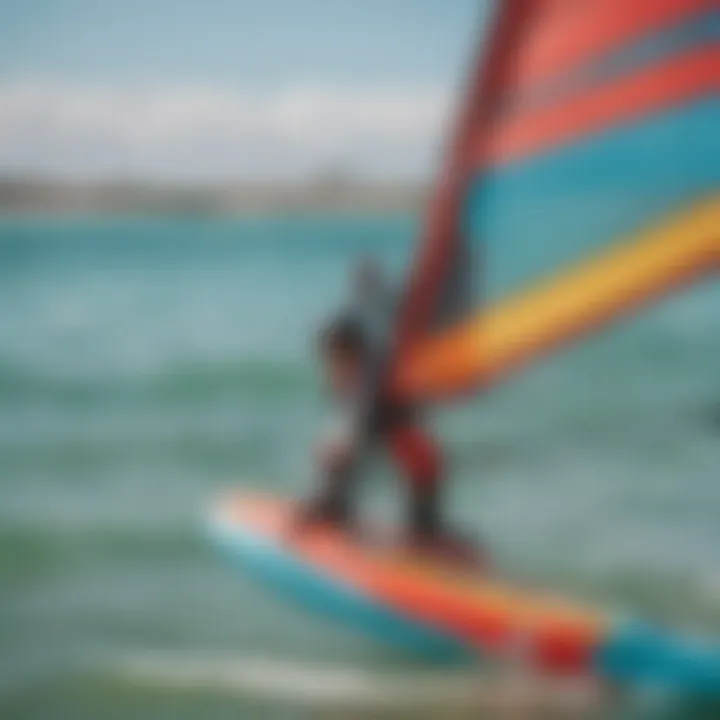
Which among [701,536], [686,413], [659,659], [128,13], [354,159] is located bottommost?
[659,659]

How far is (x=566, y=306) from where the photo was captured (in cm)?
188

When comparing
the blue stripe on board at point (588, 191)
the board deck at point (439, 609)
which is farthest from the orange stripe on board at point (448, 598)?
the blue stripe on board at point (588, 191)

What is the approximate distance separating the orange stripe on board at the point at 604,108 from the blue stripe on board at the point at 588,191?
1 cm

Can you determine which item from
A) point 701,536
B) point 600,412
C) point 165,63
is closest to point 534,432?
point 600,412

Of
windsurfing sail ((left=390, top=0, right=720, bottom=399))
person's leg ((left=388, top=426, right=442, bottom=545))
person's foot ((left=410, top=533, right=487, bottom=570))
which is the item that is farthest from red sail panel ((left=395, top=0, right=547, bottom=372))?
person's foot ((left=410, top=533, right=487, bottom=570))

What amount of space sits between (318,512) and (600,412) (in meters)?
0.36

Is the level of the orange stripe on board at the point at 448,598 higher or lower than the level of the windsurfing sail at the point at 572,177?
lower

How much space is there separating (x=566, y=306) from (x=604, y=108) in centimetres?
23

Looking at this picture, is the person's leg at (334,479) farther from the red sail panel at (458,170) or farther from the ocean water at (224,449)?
the red sail panel at (458,170)

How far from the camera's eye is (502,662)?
1880 millimetres

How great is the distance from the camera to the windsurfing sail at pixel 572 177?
1827mm

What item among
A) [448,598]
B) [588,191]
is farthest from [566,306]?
[448,598]

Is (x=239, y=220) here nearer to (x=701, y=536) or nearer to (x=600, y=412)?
(x=600, y=412)

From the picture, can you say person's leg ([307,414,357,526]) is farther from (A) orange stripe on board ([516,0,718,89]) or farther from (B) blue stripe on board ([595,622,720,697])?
(A) orange stripe on board ([516,0,718,89])
